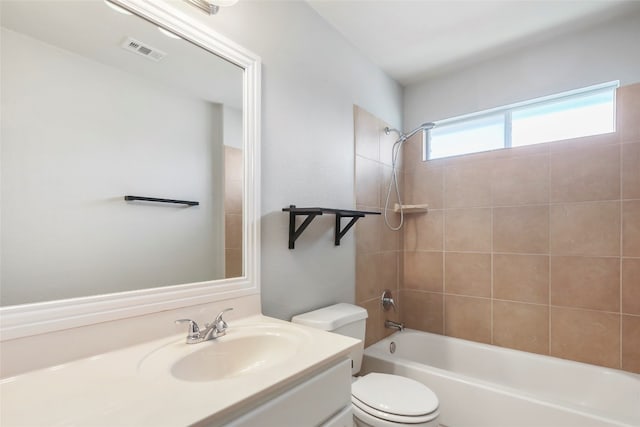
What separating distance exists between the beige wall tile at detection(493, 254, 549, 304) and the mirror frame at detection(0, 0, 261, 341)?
1776 millimetres

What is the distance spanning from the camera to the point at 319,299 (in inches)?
68.4

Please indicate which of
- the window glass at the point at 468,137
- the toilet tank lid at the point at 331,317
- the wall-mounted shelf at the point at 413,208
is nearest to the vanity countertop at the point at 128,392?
the toilet tank lid at the point at 331,317

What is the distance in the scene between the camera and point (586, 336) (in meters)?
1.91

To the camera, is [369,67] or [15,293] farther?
[369,67]

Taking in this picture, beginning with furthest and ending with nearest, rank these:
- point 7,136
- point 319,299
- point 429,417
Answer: point 319,299 → point 429,417 → point 7,136

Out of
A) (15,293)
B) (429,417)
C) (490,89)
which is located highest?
(490,89)

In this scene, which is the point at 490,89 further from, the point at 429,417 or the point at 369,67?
the point at 429,417

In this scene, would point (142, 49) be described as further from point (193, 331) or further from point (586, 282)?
point (586, 282)

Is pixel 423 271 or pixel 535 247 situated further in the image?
pixel 423 271

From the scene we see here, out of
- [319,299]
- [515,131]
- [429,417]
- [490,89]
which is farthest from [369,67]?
[429,417]

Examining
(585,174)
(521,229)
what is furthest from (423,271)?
(585,174)

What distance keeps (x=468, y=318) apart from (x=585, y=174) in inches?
48.8

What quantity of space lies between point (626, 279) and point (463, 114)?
1481 millimetres

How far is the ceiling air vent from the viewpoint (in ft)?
3.41
